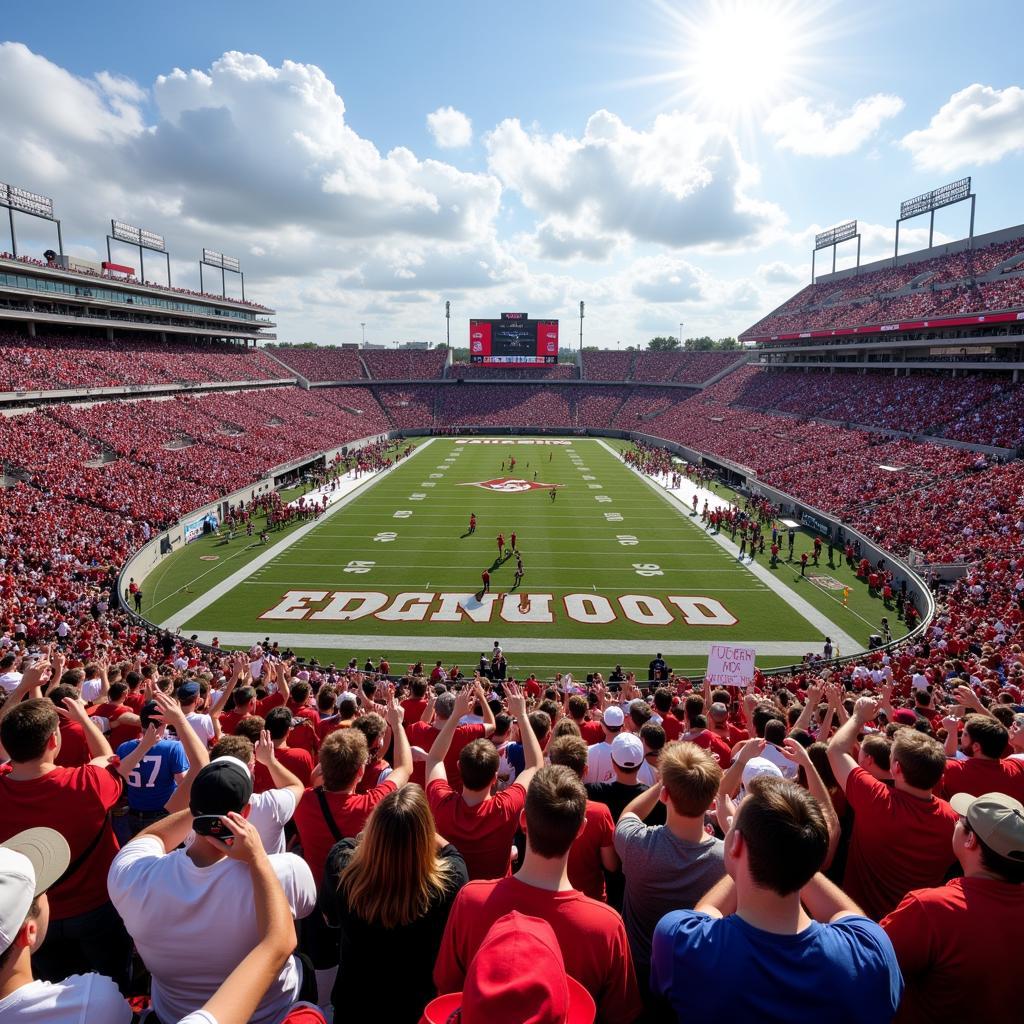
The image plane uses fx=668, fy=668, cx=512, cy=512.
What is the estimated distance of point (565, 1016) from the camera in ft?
5.82

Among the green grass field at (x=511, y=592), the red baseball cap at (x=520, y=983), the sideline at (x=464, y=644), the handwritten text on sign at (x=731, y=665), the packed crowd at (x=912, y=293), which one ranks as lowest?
the sideline at (x=464, y=644)

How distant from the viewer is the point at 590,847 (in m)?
3.66

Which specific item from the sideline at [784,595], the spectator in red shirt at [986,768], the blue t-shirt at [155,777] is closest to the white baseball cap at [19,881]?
the blue t-shirt at [155,777]

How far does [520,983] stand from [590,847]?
2079mm

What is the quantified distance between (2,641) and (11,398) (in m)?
25.3

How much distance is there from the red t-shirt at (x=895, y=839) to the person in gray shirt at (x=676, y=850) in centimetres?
115

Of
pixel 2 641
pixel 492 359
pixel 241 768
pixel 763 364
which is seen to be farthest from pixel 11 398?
pixel 763 364

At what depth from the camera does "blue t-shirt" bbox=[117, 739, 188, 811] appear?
463 cm

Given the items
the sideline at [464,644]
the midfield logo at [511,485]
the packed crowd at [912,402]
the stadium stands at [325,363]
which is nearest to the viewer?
the sideline at [464,644]

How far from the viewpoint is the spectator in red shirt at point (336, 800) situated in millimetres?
3760

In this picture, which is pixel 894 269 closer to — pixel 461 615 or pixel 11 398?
pixel 461 615

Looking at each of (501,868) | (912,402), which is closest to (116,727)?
(501,868)

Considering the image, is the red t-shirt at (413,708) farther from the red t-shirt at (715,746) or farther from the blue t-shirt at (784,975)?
the blue t-shirt at (784,975)

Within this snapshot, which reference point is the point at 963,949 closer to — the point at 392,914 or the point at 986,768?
the point at 392,914
